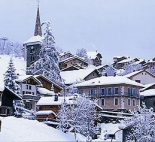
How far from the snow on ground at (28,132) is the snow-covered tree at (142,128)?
222 inches

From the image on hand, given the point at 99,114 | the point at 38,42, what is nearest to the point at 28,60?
the point at 38,42

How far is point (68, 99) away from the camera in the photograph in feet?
186

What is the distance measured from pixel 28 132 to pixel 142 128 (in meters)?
12.3

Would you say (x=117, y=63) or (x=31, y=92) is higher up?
(x=117, y=63)

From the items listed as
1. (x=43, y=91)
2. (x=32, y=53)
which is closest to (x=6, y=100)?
(x=43, y=91)

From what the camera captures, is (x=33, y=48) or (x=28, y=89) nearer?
(x=28, y=89)

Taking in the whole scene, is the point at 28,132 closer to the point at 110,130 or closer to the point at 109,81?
the point at 110,130

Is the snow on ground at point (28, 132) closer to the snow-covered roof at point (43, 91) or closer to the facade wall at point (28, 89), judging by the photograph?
the facade wall at point (28, 89)

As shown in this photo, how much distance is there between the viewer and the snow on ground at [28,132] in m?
37.3

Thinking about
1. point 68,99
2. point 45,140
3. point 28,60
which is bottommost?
point 45,140

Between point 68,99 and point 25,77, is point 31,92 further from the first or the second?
point 68,99

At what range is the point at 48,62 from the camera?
290ft

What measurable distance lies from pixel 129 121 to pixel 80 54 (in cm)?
11007

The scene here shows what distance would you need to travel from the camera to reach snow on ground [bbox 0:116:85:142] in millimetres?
37281
